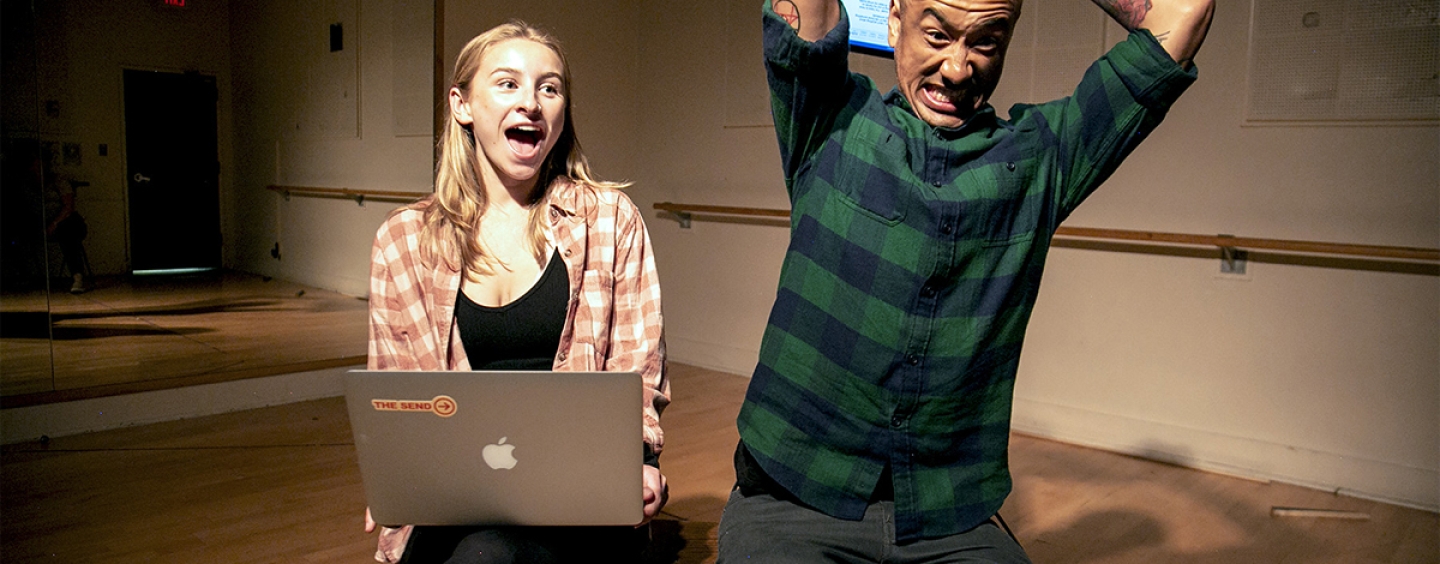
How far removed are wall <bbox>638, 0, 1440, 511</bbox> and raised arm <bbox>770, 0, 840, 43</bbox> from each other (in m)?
2.68

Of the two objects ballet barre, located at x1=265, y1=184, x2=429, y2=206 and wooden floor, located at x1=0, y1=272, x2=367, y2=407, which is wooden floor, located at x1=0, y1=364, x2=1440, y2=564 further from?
ballet barre, located at x1=265, y1=184, x2=429, y2=206

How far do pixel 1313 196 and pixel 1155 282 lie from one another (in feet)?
1.86

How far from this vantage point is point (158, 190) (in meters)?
3.73

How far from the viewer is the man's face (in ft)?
4.06

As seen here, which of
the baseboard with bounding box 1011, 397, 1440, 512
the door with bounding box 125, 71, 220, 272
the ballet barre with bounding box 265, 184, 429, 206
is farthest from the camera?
the ballet barre with bounding box 265, 184, 429, 206

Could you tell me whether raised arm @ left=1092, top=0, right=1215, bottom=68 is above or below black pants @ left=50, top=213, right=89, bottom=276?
above

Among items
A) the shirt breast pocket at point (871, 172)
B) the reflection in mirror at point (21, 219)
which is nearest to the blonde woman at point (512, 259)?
the shirt breast pocket at point (871, 172)

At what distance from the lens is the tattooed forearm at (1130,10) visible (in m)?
1.24

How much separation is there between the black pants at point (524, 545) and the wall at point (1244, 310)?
8.51 feet

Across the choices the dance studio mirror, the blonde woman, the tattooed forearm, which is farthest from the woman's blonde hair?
the dance studio mirror

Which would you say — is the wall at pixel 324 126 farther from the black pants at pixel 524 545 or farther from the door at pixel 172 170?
the black pants at pixel 524 545

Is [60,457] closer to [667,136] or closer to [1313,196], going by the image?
[667,136]

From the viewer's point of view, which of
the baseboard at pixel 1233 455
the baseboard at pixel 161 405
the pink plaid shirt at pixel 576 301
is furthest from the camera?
the baseboard at pixel 161 405

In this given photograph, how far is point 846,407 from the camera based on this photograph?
123 centimetres
